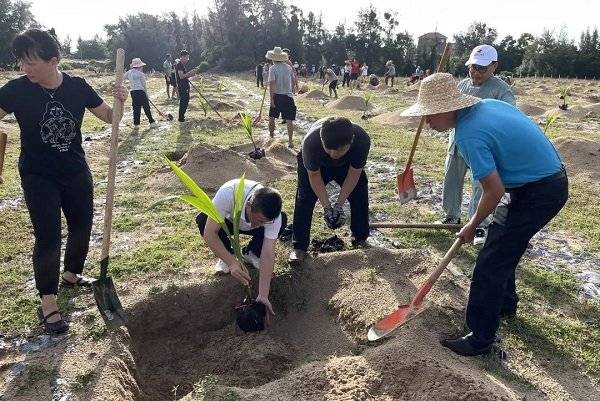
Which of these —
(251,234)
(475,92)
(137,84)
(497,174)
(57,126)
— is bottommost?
(251,234)

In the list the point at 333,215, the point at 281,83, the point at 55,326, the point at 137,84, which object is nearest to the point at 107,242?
the point at 55,326

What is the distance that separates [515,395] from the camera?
7.79ft

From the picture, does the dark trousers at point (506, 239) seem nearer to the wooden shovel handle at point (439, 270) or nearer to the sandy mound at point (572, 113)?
the wooden shovel handle at point (439, 270)

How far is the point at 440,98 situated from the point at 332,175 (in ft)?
4.33

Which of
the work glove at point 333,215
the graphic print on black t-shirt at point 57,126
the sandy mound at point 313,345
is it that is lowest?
the sandy mound at point 313,345

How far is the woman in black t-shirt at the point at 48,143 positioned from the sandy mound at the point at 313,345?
62 centimetres

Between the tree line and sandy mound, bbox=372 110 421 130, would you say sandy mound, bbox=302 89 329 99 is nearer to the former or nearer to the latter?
sandy mound, bbox=372 110 421 130

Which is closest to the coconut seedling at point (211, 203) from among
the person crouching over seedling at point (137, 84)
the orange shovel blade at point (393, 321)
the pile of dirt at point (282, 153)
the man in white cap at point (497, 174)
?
the orange shovel blade at point (393, 321)

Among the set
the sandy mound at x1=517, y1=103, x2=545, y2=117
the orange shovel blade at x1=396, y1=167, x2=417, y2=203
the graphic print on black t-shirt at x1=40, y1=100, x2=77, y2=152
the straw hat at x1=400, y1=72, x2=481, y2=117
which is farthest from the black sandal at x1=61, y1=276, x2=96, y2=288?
the sandy mound at x1=517, y1=103, x2=545, y2=117

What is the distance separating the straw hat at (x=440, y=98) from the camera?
2.30 metres

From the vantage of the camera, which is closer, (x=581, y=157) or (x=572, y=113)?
(x=581, y=157)

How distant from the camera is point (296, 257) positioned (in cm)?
363

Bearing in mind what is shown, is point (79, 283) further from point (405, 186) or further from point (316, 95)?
point (316, 95)

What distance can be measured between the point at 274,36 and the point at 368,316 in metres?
42.5
